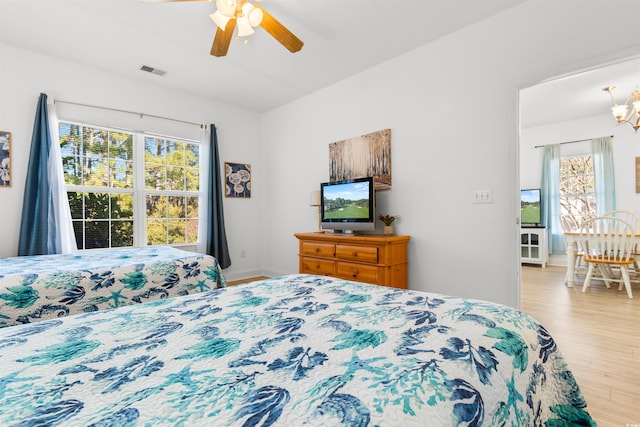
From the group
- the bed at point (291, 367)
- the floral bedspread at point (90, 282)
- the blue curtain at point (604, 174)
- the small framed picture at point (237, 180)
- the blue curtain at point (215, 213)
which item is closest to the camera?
the bed at point (291, 367)

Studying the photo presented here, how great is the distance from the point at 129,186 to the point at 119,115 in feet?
2.72

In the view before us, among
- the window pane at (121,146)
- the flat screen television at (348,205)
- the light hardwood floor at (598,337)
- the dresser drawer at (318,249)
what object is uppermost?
the window pane at (121,146)

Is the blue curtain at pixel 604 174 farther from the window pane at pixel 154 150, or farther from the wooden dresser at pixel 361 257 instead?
the window pane at pixel 154 150

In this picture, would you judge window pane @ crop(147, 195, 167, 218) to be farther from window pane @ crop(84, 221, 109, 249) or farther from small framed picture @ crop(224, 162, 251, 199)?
small framed picture @ crop(224, 162, 251, 199)

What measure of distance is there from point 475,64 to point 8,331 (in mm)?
3375

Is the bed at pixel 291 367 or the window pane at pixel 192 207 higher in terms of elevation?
the window pane at pixel 192 207

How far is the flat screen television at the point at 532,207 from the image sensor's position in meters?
6.00

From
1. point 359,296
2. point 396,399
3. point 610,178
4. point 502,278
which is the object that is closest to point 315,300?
point 359,296

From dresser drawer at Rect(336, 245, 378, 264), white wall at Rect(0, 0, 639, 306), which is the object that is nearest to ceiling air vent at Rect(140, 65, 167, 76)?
white wall at Rect(0, 0, 639, 306)

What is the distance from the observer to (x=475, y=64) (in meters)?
2.76

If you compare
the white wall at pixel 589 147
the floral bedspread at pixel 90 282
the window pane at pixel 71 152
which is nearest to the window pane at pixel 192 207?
the window pane at pixel 71 152

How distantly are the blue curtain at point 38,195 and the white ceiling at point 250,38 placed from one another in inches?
30.2

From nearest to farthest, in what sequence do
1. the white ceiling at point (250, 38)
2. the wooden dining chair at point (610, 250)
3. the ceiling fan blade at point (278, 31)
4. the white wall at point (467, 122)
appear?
the ceiling fan blade at point (278, 31) < the white wall at point (467, 122) < the white ceiling at point (250, 38) < the wooden dining chair at point (610, 250)

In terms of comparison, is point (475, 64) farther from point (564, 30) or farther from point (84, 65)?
point (84, 65)
